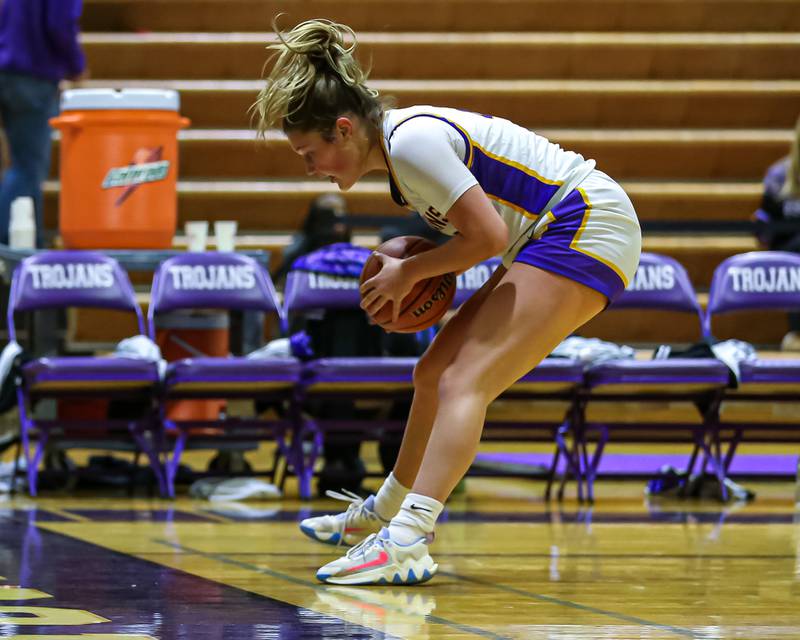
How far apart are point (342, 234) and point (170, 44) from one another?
2994 mm

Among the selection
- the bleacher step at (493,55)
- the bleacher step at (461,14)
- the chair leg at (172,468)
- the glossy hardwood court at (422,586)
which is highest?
the bleacher step at (461,14)

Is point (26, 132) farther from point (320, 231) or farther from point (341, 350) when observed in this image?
point (341, 350)

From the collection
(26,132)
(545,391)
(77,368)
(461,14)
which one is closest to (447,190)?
(545,391)

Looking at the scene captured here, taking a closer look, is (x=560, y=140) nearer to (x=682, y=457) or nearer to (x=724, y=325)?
(x=724, y=325)

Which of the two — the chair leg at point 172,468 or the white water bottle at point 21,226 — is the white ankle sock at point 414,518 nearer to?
the chair leg at point 172,468

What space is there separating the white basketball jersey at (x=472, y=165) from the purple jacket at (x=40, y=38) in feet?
14.5

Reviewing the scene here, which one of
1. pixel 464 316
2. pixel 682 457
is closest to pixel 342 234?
pixel 682 457

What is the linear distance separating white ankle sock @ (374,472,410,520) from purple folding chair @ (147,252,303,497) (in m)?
1.85

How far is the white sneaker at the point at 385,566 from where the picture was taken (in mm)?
3504

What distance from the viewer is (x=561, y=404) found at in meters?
7.21

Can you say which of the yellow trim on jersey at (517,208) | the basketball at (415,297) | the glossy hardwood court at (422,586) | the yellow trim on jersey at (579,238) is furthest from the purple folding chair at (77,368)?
the yellow trim on jersey at (579,238)

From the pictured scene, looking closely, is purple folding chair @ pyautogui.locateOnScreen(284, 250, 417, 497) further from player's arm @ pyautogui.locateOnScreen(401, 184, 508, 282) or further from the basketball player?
player's arm @ pyautogui.locateOnScreen(401, 184, 508, 282)

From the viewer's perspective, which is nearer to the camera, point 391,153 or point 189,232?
point 391,153

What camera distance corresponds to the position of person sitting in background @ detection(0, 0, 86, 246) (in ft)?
24.3
